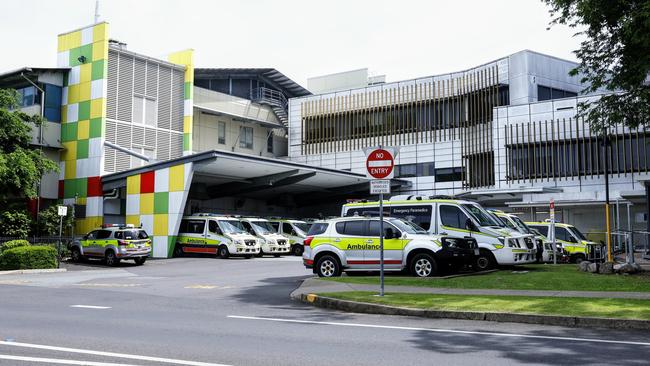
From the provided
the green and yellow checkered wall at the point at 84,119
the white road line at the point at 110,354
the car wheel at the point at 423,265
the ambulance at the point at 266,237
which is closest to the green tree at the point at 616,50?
the car wheel at the point at 423,265

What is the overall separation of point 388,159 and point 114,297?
7446mm

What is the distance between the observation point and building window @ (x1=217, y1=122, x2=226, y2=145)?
178 ft

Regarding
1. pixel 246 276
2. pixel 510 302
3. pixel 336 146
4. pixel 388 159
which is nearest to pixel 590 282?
pixel 510 302

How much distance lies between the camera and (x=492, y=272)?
19328 millimetres

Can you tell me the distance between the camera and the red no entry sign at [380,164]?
1345 cm

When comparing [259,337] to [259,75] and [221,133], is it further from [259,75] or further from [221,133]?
[259,75]

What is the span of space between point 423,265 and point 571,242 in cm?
1252

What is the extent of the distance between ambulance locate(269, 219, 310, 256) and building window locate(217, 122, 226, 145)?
60.8ft

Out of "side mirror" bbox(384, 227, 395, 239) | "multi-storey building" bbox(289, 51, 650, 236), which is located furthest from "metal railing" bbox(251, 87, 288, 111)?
"side mirror" bbox(384, 227, 395, 239)

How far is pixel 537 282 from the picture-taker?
52.7 feet

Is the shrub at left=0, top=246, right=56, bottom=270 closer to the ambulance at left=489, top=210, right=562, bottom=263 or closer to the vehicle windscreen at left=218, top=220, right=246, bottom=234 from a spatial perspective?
the vehicle windscreen at left=218, top=220, right=246, bottom=234

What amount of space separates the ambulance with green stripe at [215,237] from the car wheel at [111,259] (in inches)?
211

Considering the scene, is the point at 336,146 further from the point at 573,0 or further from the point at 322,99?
the point at 573,0

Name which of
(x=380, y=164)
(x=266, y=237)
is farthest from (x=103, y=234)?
(x=380, y=164)
